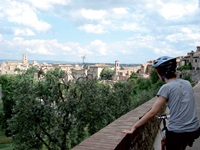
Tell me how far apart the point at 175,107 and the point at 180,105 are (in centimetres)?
5

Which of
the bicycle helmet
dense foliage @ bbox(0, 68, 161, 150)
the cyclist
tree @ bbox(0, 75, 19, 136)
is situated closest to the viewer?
the cyclist

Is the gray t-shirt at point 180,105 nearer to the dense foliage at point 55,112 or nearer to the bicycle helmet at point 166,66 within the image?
the bicycle helmet at point 166,66

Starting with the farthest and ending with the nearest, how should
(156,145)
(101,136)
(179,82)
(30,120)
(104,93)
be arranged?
(104,93)
(30,120)
(156,145)
(101,136)
(179,82)

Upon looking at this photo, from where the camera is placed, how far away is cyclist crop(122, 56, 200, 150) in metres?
2.63

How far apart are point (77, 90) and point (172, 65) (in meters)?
12.7

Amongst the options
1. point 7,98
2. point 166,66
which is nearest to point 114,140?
point 166,66

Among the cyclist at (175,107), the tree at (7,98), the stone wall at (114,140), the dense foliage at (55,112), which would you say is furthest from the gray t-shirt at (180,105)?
the tree at (7,98)

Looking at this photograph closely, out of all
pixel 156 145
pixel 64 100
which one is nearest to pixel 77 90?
pixel 64 100

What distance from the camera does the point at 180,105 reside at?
2668 mm

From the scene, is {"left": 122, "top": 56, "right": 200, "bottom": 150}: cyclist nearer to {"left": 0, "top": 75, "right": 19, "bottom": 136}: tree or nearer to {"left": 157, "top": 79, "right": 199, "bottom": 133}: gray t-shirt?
{"left": 157, "top": 79, "right": 199, "bottom": 133}: gray t-shirt

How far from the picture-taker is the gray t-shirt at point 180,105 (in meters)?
2.63

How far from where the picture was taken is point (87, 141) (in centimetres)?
Answer: 284

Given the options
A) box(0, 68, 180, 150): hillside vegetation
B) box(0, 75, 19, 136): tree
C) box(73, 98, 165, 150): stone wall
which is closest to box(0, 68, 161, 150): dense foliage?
box(0, 68, 180, 150): hillside vegetation

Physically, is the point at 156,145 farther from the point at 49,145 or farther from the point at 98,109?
the point at 49,145
